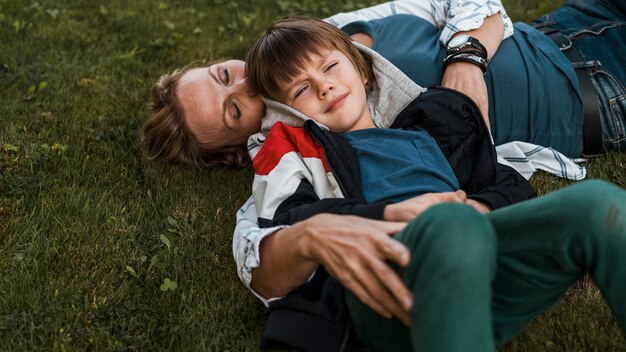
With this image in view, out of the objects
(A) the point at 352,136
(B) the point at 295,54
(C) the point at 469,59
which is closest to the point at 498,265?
(A) the point at 352,136

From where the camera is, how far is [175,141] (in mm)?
3564

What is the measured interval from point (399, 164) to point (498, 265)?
0.78 meters

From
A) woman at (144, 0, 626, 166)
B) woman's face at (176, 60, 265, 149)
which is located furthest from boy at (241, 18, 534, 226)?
woman at (144, 0, 626, 166)

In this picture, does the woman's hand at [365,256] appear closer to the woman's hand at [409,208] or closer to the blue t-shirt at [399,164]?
the woman's hand at [409,208]

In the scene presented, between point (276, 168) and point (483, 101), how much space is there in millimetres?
1075

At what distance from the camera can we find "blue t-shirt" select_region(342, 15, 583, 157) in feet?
11.2

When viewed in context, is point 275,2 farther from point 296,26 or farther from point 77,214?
point 77,214

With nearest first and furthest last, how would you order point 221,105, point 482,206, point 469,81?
point 482,206 < point 469,81 < point 221,105

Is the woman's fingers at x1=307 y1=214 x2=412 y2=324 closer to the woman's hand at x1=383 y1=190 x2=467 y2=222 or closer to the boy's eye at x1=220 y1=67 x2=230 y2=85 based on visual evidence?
the woman's hand at x1=383 y1=190 x2=467 y2=222

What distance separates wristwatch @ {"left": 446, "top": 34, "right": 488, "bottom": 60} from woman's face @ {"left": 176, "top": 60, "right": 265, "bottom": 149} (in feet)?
2.97

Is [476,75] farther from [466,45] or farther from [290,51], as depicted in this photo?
[290,51]

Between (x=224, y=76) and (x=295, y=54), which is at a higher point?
(x=295, y=54)

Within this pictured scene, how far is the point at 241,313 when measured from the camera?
8.69ft

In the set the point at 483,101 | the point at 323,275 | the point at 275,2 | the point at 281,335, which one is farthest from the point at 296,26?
the point at 275,2
